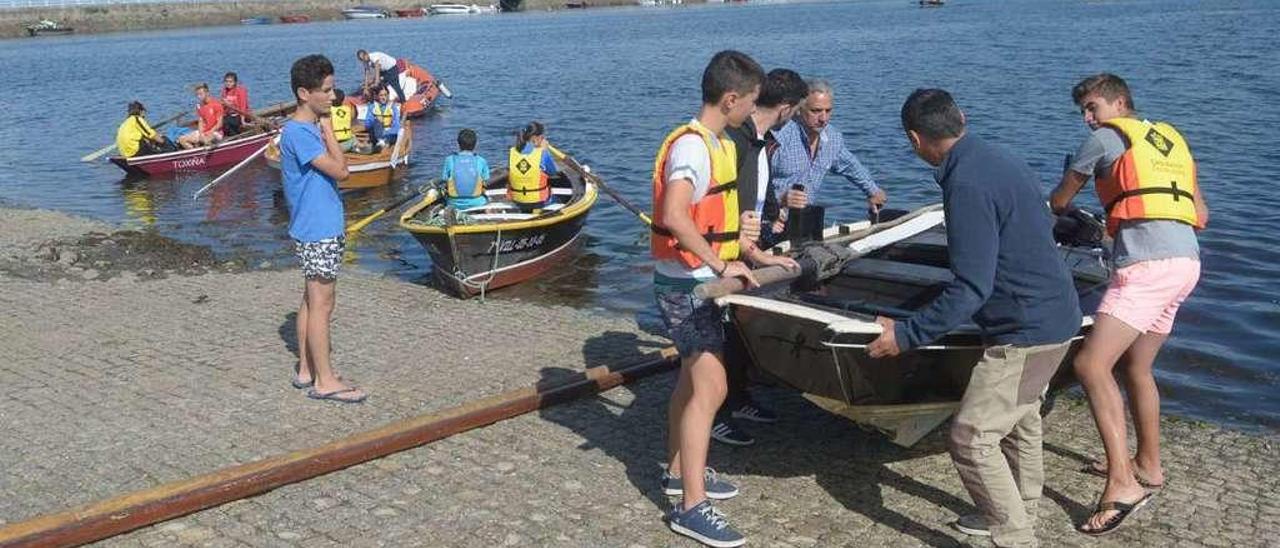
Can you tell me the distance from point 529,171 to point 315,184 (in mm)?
6452

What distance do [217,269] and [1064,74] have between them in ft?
86.1

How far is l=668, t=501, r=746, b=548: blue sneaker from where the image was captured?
500 centimetres

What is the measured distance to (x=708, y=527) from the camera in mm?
5020

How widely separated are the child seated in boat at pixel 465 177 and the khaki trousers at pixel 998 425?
28.5 ft

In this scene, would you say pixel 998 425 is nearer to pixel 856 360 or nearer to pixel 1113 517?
pixel 856 360

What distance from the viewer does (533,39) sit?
7088 cm

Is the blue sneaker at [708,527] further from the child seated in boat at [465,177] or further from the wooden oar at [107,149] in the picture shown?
the wooden oar at [107,149]

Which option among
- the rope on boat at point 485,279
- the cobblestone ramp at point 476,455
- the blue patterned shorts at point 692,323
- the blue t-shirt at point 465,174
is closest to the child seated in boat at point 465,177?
the blue t-shirt at point 465,174

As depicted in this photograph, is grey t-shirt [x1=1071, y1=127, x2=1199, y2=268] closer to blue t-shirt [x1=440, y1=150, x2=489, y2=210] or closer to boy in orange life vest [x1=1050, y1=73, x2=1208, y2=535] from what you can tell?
boy in orange life vest [x1=1050, y1=73, x2=1208, y2=535]

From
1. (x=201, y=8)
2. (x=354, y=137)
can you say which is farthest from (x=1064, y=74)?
(x=201, y=8)

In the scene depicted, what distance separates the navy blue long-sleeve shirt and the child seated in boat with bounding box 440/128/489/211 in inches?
339

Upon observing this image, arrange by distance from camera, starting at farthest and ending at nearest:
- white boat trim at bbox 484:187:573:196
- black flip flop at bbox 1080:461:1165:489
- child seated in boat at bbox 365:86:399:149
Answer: child seated in boat at bbox 365:86:399:149
white boat trim at bbox 484:187:573:196
black flip flop at bbox 1080:461:1165:489

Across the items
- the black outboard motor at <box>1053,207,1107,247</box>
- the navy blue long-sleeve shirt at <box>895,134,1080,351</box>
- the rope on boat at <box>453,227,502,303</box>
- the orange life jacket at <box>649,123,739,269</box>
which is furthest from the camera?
the rope on boat at <box>453,227,502,303</box>

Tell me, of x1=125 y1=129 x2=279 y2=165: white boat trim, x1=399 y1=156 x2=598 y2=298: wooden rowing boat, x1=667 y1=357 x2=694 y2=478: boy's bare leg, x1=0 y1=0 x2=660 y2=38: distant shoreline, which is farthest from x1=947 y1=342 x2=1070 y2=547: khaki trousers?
x1=0 y1=0 x2=660 y2=38: distant shoreline
